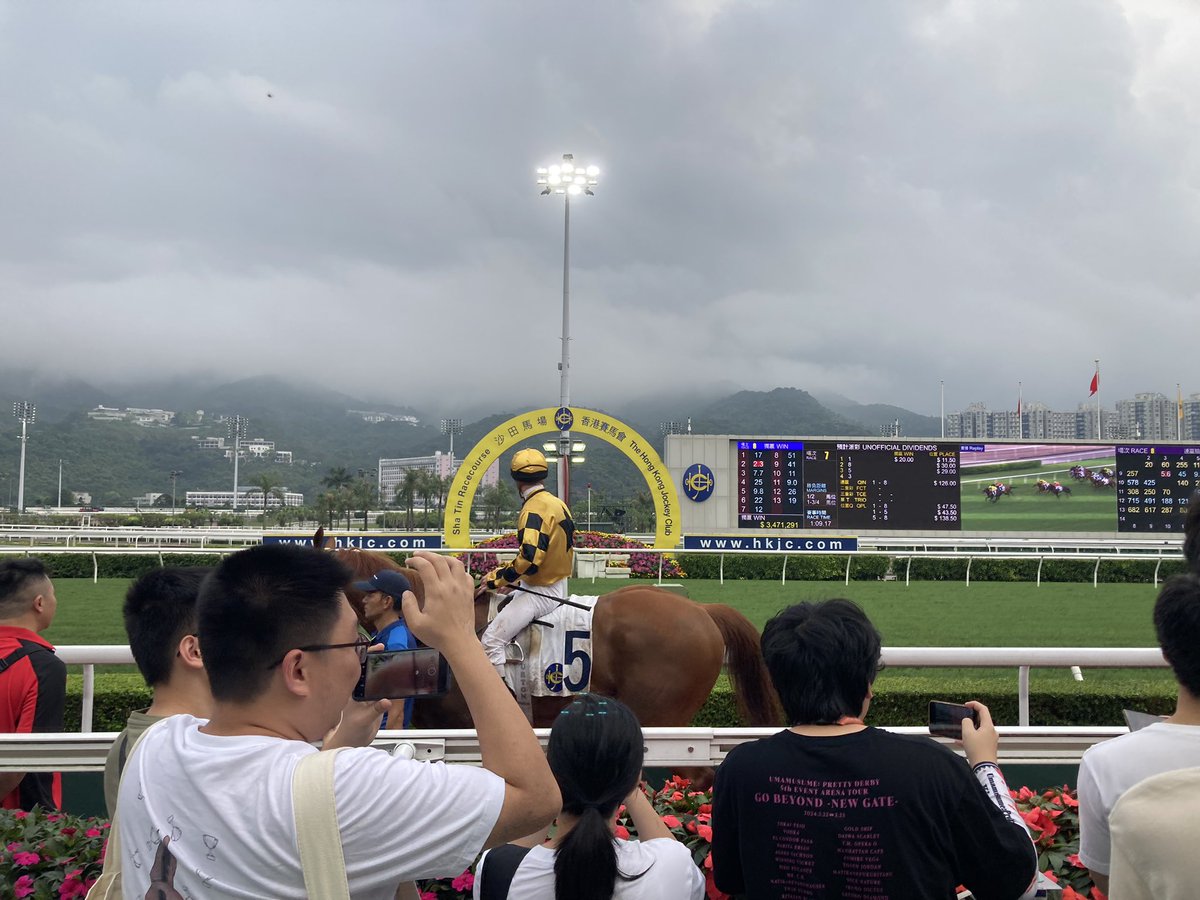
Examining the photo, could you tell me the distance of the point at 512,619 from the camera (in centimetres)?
333

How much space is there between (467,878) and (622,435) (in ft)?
32.3

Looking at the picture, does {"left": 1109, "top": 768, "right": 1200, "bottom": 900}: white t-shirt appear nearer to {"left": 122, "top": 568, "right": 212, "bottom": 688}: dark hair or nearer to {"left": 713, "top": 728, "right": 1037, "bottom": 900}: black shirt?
{"left": 713, "top": 728, "right": 1037, "bottom": 900}: black shirt

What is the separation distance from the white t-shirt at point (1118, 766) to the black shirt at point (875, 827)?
0.35 ft

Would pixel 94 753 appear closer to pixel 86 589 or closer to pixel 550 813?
pixel 550 813

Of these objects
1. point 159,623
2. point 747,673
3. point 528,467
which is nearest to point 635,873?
point 159,623

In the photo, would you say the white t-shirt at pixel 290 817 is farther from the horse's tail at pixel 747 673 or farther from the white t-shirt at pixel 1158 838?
the horse's tail at pixel 747 673

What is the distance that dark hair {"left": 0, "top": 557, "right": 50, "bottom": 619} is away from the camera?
7.39 ft

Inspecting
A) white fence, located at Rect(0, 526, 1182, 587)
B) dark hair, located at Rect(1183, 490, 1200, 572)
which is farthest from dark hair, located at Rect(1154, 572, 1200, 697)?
white fence, located at Rect(0, 526, 1182, 587)

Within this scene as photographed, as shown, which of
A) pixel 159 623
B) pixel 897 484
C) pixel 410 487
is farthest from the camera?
pixel 410 487

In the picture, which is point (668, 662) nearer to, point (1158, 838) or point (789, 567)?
point (1158, 838)

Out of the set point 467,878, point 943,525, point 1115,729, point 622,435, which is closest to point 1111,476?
point 943,525

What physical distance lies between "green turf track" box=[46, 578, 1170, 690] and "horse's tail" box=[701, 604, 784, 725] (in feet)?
4.82

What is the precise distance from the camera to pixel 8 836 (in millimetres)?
1854

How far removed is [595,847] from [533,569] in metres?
2.33
